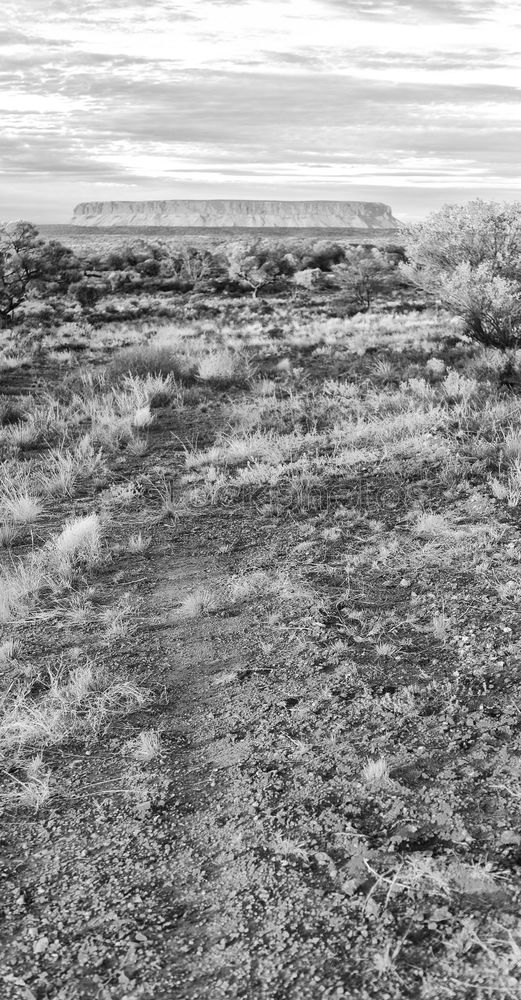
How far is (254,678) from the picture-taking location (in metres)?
4.86

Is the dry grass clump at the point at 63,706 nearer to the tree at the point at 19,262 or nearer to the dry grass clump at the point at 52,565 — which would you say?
the dry grass clump at the point at 52,565

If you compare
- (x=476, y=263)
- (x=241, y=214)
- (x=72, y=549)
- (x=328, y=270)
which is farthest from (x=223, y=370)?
(x=241, y=214)

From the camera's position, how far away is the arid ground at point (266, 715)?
9.77ft

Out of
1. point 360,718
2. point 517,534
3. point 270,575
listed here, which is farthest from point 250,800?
point 517,534

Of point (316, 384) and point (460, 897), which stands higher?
point (460, 897)

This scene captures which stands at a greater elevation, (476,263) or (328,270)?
(476,263)

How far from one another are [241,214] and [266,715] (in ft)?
589

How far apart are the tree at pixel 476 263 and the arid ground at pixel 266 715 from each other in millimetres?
5413

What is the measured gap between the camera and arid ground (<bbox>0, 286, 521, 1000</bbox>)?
9.77 ft

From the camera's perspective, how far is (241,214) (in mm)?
172750

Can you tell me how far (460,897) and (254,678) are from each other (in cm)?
198

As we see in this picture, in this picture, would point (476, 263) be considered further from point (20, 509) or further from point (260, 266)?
point (260, 266)

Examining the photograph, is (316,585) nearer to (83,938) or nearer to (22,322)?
(83,938)

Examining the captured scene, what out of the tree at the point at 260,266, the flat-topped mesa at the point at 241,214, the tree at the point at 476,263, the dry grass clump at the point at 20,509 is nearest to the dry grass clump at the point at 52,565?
the dry grass clump at the point at 20,509
